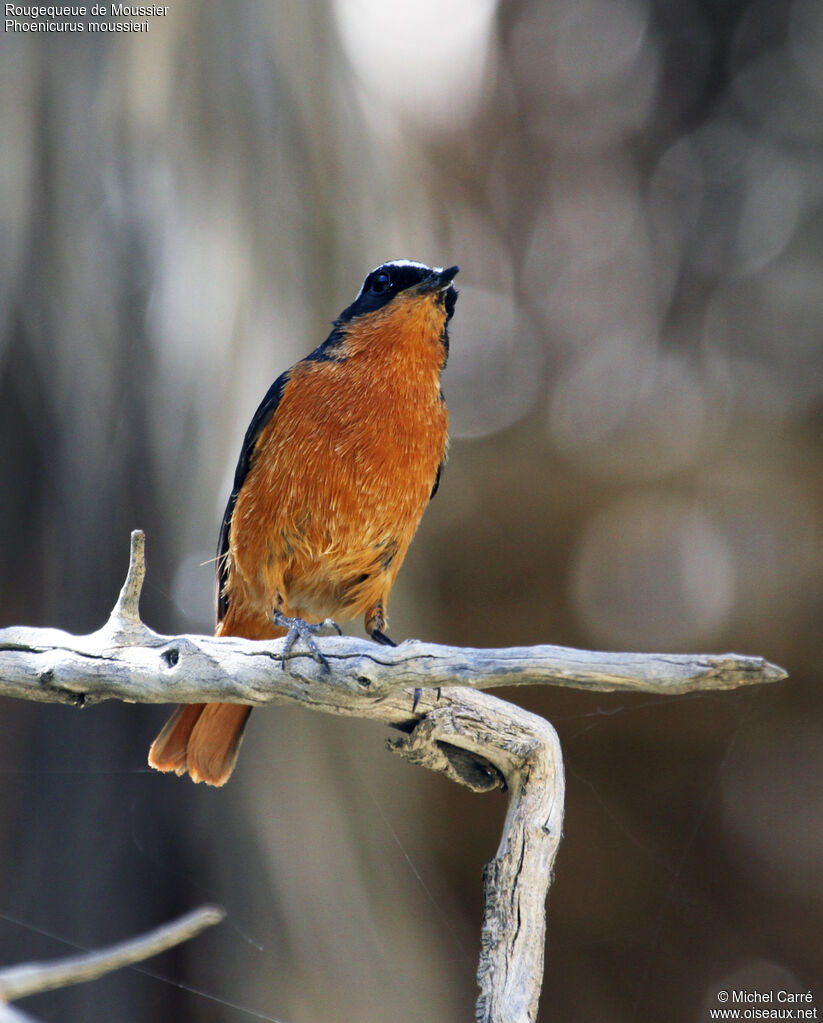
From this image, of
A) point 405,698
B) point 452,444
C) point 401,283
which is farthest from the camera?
point 452,444

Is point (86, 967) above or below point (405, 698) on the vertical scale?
below

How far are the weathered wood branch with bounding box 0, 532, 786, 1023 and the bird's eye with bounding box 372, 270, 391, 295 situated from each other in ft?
2.99

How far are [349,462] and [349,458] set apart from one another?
0.04 feet

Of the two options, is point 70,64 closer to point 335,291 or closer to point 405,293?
point 335,291

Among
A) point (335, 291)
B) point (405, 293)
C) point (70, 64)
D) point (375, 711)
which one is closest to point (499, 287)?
point (335, 291)

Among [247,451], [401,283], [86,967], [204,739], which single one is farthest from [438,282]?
[86,967]

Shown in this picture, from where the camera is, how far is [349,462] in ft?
8.37

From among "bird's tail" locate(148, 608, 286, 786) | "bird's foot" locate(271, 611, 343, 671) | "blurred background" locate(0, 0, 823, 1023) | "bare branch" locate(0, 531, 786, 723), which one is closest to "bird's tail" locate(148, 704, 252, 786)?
"bird's tail" locate(148, 608, 286, 786)

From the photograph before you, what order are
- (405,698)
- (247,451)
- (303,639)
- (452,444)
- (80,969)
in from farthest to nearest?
1. (452,444)
2. (247,451)
3. (405,698)
4. (303,639)
5. (80,969)

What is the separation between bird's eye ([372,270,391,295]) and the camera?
257 centimetres

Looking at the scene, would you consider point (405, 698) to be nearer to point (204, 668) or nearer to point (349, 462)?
point (204, 668)

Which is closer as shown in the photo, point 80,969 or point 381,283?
point 80,969

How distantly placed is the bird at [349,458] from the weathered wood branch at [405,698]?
0.73 feet

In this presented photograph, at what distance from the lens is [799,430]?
5.84m
